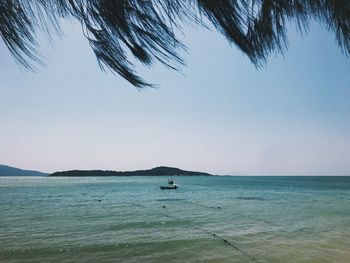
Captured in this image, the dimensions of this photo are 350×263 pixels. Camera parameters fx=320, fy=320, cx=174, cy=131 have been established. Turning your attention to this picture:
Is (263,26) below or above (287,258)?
above

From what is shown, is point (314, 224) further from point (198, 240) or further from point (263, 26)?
point (263, 26)

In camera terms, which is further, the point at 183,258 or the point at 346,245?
the point at 346,245

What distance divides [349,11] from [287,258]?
13.3 m

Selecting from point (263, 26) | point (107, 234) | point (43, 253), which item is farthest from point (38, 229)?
point (263, 26)

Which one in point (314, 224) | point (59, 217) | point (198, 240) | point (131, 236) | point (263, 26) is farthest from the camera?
point (59, 217)

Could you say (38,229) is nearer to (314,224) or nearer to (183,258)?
(183,258)

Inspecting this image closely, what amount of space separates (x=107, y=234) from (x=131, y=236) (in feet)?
5.16

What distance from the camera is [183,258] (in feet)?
43.4

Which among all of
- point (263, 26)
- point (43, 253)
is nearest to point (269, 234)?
point (43, 253)

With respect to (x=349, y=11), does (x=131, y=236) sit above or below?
below

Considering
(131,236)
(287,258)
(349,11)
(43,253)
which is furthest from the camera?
(131,236)

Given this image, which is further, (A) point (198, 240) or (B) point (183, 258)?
(A) point (198, 240)

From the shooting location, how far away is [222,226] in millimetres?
20859

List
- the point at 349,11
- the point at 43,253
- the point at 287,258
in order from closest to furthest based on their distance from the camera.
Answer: the point at 349,11 < the point at 287,258 < the point at 43,253
